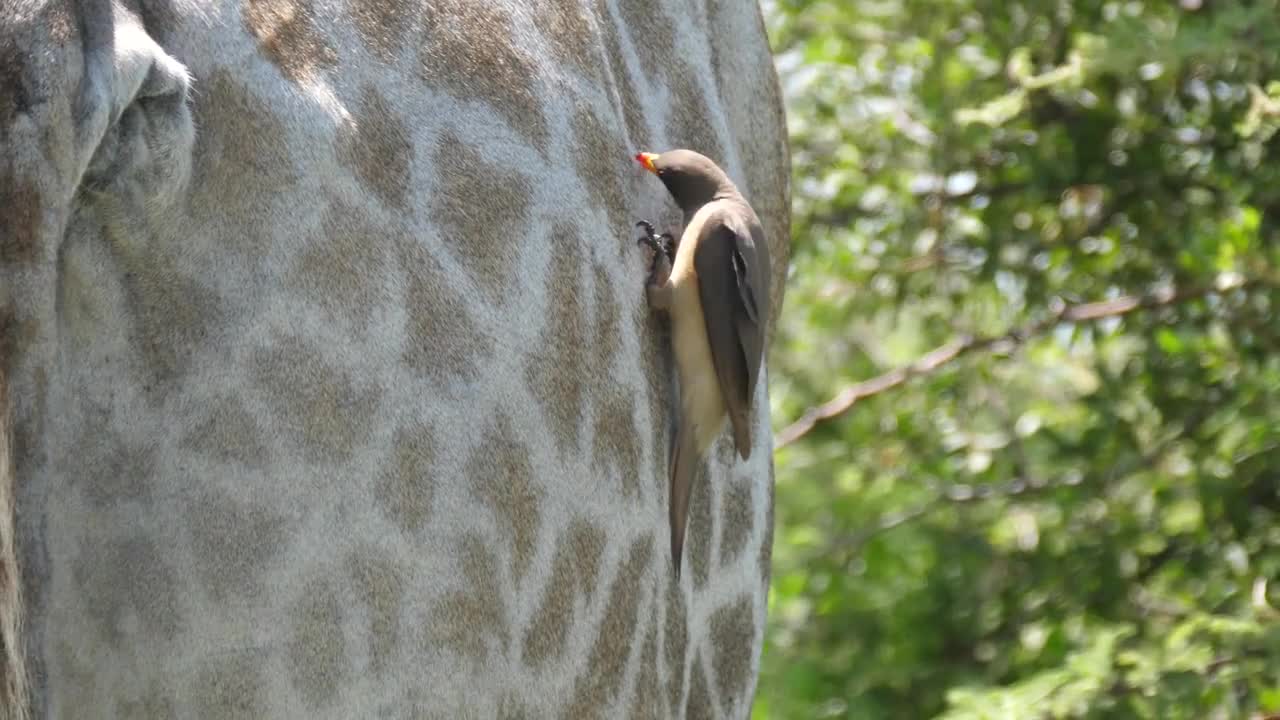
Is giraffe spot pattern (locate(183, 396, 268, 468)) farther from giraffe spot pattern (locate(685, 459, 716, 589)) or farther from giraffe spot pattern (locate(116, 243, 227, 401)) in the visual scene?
giraffe spot pattern (locate(685, 459, 716, 589))

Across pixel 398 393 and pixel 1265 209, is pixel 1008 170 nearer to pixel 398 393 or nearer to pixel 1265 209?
pixel 1265 209

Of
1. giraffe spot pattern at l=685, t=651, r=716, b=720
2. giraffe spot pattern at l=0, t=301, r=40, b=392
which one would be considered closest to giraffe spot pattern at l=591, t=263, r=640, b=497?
giraffe spot pattern at l=685, t=651, r=716, b=720

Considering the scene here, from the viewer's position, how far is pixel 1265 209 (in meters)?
4.11

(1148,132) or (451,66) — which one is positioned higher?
(451,66)

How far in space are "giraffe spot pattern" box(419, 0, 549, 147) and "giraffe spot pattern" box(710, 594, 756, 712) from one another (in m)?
0.76

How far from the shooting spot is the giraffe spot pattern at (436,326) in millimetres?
1649

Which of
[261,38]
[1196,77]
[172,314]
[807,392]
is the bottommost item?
[807,392]

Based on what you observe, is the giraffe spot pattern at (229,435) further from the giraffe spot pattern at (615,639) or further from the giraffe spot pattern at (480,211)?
the giraffe spot pattern at (615,639)

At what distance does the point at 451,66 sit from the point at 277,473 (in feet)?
1.46

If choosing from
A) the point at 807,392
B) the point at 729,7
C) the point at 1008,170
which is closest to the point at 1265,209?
the point at 1008,170

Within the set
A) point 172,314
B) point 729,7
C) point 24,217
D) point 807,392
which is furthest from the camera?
point 807,392

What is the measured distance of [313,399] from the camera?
1.58 meters

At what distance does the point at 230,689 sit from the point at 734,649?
93 centimetres

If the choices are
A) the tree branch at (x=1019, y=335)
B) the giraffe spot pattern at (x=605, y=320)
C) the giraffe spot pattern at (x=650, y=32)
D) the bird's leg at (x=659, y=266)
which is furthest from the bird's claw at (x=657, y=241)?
the tree branch at (x=1019, y=335)
